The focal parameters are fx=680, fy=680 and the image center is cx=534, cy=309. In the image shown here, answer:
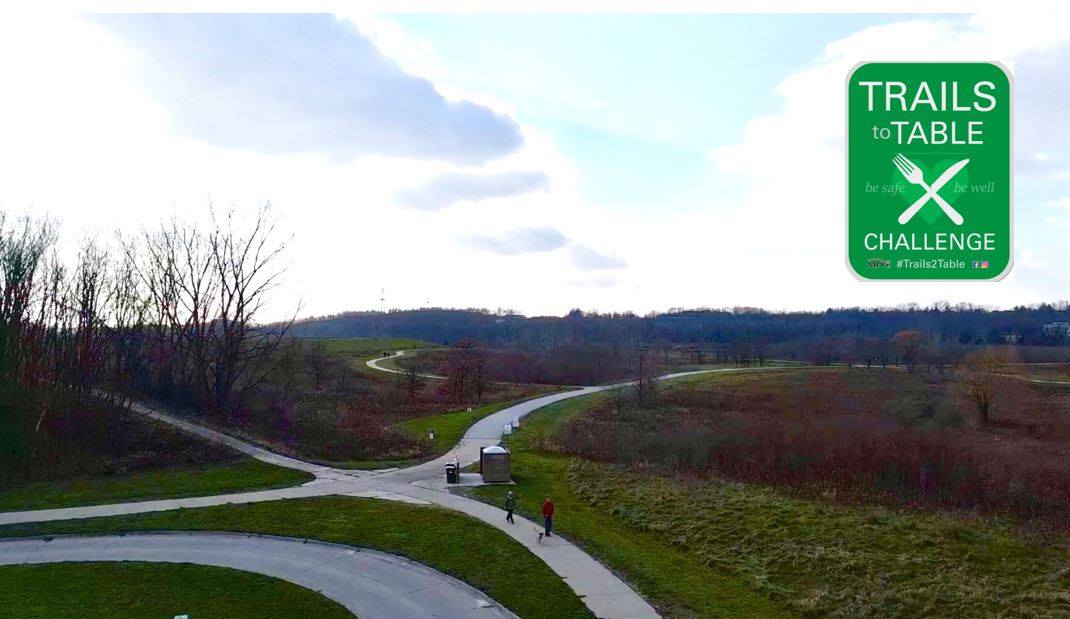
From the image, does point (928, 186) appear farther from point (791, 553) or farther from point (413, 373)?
point (413, 373)

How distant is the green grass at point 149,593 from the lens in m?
12.1

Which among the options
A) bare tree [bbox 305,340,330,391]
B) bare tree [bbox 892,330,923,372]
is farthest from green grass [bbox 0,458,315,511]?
bare tree [bbox 892,330,923,372]

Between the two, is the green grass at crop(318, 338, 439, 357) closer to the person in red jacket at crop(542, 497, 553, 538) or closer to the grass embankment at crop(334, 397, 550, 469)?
the grass embankment at crop(334, 397, 550, 469)

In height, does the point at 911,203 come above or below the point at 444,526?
above

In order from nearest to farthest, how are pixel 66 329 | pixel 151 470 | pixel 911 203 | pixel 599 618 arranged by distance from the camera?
pixel 599 618 < pixel 911 203 < pixel 151 470 < pixel 66 329

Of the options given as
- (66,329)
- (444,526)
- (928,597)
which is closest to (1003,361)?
(928,597)

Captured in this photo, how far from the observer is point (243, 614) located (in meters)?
12.0

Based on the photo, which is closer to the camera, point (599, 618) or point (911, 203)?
point (599, 618)

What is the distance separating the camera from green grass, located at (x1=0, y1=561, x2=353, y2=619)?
12062mm

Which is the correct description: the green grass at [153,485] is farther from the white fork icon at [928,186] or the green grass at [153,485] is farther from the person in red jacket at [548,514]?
the white fork icon at [928,186]

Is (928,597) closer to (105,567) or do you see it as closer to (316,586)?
(316,586)

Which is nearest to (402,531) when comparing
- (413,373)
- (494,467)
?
(494,467)

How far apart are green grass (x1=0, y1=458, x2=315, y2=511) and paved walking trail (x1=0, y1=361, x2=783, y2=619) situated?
580 mm

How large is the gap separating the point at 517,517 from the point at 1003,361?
5309 centimetres
